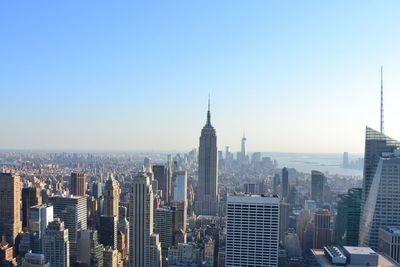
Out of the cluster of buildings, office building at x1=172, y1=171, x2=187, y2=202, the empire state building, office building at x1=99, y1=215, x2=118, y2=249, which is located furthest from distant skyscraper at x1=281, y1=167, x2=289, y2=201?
office building at x1=99, y1=215, x2=118, y2=249

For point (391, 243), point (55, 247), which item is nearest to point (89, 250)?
point (55, 247)

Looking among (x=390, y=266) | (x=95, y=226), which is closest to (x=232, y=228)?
(x=390, y=266)

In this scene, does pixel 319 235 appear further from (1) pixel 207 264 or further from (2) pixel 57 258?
(2) pixel 57 258

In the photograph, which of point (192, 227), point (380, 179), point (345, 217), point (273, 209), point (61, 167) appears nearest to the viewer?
point (273, 209)

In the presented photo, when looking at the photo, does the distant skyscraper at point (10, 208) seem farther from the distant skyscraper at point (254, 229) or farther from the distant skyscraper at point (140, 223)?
the distant skyscraper at point (254, 229)

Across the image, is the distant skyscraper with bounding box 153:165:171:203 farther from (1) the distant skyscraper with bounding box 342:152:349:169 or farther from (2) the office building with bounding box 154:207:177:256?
(1) the distant skyscraper with bounding box 342:152:349:169
